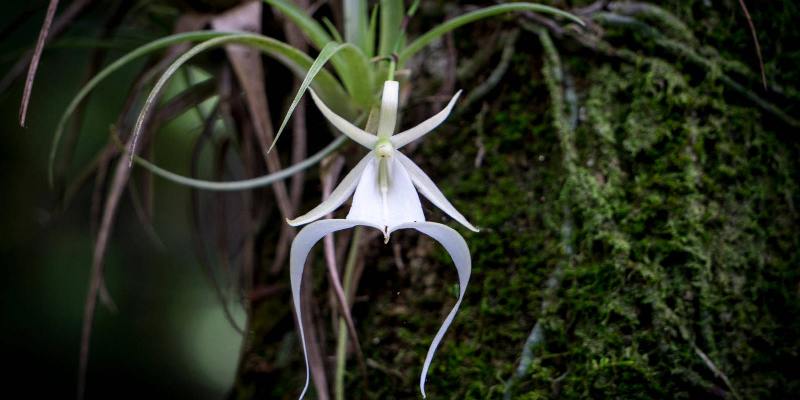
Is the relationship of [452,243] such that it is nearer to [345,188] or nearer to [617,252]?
[345,188]

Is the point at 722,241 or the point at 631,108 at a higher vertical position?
the point at 631,108

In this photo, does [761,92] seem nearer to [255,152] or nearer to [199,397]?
[255,152]

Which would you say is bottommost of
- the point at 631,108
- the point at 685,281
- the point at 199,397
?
the point at 199,397

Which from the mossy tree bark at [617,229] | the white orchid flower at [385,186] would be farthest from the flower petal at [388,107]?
the mossy tree bark at [617,229]

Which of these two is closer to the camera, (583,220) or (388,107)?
(388,107)

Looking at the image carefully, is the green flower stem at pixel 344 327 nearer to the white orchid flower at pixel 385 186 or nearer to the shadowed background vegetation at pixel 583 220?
the shadowed background vegetation at pixel 583 220

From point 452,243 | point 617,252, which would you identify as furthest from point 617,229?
point 452,243

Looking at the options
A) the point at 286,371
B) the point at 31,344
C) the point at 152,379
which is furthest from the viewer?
the point at 152,379

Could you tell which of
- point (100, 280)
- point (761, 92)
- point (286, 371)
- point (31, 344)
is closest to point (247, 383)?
point (286, 371)
